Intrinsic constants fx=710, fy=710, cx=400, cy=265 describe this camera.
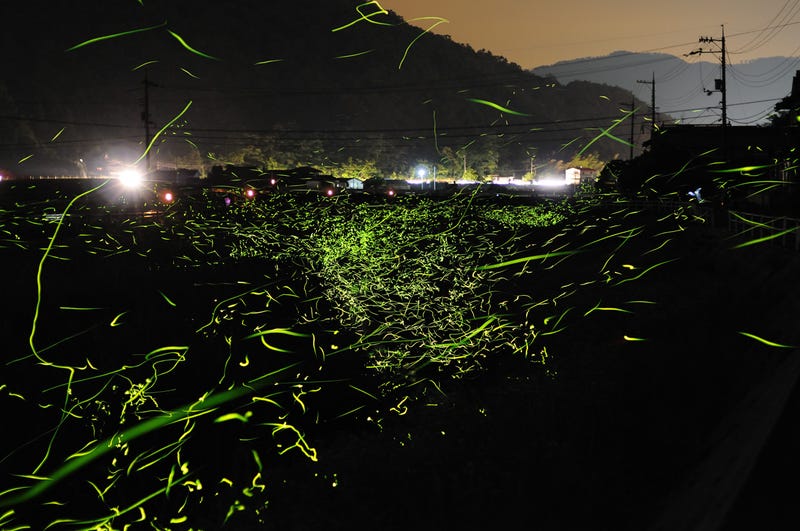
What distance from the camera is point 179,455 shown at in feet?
45.2

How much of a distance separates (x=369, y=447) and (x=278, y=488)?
2156 mm

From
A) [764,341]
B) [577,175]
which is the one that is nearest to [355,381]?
[764,341]

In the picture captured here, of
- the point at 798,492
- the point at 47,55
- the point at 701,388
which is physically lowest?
the point at 701,388

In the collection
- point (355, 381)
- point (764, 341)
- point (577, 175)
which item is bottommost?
point (355, 381)

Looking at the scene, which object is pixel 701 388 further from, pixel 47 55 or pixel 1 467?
pixel 47 55

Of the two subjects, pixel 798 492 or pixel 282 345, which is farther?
pixel 282 345

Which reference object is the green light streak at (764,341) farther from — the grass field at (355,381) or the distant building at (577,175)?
the distant building at (577,175)

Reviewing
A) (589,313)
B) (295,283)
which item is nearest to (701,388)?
(589,313)

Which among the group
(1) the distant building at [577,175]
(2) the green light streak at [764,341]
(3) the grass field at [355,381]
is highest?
(1) the distant building at [577,175]

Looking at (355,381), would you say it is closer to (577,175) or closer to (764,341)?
(764,341)

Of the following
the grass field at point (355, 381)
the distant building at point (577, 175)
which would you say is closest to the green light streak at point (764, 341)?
the grass field at point (355, 381)

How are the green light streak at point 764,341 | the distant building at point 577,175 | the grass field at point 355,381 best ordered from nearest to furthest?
the grass field at point 355,381 → the green light streak at point 764,341 → the distant building at point 577,175

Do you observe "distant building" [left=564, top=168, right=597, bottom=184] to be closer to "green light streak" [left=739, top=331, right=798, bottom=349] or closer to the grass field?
the grass field

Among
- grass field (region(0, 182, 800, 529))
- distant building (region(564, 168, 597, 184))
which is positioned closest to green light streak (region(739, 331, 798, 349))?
grass field (region(0, 182, 800, 529))
